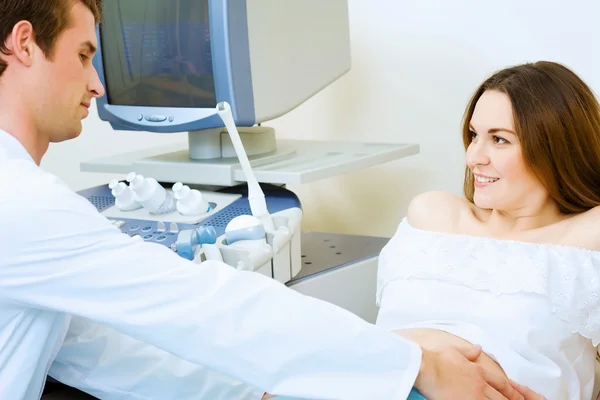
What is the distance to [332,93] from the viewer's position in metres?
2.18

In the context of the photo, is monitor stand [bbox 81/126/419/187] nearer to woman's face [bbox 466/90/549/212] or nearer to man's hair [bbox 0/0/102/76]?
woman's face [bbox 466/90/549/212]

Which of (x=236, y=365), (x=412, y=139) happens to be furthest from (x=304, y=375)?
(x=412, y=139)

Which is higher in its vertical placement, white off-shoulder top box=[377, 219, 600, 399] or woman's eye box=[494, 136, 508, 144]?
woman's eye box=[494, 136, 508, 144]

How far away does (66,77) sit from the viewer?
106 centimetres

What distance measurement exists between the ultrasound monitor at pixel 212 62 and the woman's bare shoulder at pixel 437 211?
360mm

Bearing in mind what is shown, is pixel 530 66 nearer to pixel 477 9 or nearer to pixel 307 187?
pixel 477 9

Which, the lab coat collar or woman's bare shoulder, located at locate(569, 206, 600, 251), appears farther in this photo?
woman's bare shoulder, located at locate(569, 206, 600, 251)

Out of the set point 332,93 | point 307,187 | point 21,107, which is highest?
point 21,107

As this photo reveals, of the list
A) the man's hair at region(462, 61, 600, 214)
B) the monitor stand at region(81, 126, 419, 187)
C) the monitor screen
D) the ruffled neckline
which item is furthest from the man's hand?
the monitor screen

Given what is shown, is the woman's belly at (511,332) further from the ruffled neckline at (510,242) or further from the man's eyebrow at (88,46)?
the man's eyebrow at (88,46)

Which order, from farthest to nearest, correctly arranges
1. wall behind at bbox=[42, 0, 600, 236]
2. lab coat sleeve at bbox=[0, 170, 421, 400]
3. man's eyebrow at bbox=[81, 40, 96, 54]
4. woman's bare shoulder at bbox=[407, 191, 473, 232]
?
wall behind at bbox=[42, 0, 600, 236] → woman's bare shoulder at bbox=[407, 191, 473, 232] → man's eyebrow at bbox=[81, 40, 96, 54] → lab coat sleeve at bbox=[0, 170, 421, 400]

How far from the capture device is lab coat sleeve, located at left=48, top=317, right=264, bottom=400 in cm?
119

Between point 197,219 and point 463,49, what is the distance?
35.3 inches

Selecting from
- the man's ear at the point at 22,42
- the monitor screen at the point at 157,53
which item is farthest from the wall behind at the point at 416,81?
the man's ear at the point at 22,42
